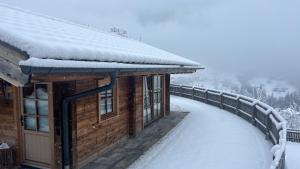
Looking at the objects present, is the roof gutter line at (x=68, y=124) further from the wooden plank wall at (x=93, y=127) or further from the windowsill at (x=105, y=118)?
the windowsill at (x=105, y=118)

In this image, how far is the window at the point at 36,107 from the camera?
660cm

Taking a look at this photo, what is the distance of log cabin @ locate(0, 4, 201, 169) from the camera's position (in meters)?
4.38

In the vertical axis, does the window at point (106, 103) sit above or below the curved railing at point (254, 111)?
above

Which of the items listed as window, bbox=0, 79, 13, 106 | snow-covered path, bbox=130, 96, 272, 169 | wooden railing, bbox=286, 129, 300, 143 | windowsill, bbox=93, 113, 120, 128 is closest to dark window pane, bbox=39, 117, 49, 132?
window, bbox=0, 79, 13, 106

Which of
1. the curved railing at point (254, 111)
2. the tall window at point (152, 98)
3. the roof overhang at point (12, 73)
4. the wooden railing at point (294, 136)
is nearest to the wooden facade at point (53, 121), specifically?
the roof overhang at point (12, 73)

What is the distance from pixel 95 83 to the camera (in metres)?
7.73

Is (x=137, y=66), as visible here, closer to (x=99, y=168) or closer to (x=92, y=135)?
(x=92, y=135)

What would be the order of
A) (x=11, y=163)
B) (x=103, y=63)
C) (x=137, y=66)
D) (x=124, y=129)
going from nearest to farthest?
(x=103, y=63), (x=11, y=163), (x=137, y=66), (x=124, y=129)

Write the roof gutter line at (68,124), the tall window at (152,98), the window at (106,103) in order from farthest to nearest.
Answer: the tall window at (152,98)
the window at (106,103)
the roof gutter line at (68,124)

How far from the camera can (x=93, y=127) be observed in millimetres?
7578

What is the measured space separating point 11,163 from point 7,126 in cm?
81

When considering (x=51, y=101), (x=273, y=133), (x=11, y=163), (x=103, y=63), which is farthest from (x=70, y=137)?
(x=273, y=133)

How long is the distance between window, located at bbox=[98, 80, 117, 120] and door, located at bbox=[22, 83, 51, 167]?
156 centimetres

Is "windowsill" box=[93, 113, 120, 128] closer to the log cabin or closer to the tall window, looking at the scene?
the log cabin
